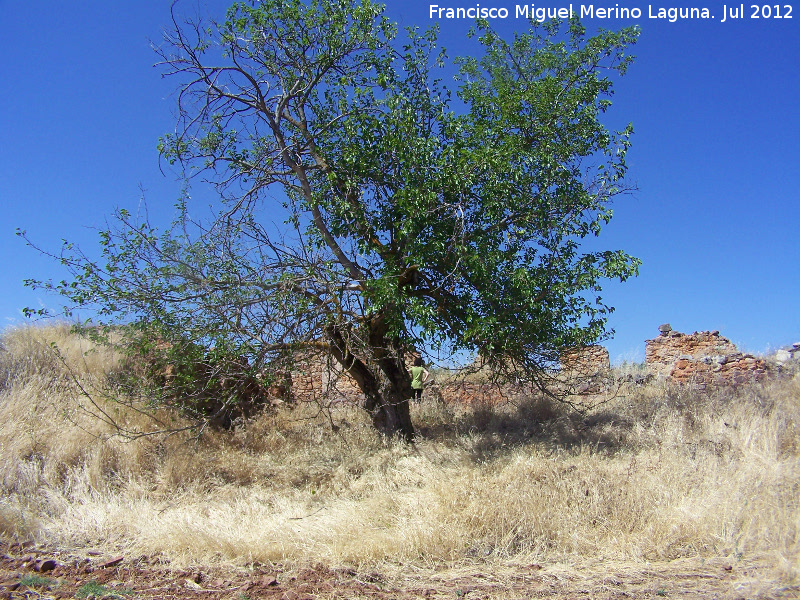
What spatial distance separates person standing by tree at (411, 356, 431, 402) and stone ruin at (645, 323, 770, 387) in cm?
564

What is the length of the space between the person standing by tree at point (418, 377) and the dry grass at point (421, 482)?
22.8 inches

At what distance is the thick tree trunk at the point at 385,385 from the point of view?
971cm

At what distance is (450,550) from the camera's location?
5.66m

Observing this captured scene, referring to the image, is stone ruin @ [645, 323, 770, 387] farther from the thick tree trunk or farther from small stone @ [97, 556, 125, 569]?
small stone @ [97, 556, 125, 569]

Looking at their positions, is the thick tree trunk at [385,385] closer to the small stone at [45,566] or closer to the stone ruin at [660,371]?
the stone ruin at [660,371]

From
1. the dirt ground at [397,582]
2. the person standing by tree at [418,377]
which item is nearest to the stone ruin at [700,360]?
the person standing by tree at [418,377]

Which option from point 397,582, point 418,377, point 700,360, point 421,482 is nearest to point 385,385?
point 418,377

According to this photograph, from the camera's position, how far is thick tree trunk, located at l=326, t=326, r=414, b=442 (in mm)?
9711

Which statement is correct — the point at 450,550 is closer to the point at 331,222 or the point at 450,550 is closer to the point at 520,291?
the point at 520,291

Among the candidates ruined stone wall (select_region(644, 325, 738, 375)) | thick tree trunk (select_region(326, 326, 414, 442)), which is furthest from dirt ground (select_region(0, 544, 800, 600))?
ruined stone wall (select_region(644, 325, 738, 375))

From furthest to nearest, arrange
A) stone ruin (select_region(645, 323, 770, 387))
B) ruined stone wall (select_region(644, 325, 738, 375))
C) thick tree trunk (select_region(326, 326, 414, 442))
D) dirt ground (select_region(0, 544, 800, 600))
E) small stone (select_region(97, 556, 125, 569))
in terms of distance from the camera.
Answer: ruined stone wall (select_region(644, 325, 738, 375)) → stone ruin (select_region(645, 323, 770, 387)) → thick tree trunk (select_region(326, 326, 414, 442)) → small stone (select_region(97, 556, 125, 569)) → dirt ground (select_region(0, 544, 800, 600))

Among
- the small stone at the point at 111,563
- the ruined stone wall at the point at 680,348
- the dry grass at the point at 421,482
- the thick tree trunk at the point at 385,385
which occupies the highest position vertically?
the ruined stone wall at the point at 680,348

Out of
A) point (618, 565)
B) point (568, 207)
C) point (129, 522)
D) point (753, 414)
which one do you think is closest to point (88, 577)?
point (129, 522)

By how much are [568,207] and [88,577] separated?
24.0 feet
